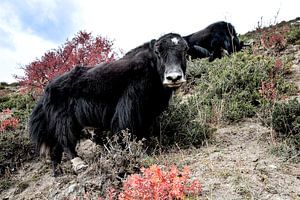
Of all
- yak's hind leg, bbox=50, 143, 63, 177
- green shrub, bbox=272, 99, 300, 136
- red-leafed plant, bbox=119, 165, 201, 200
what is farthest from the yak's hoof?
green shrub, bbox=272, 99, 300, 136

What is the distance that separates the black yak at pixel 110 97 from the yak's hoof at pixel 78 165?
0.05ft

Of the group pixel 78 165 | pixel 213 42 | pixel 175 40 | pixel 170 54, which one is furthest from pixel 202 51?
pixel 78 165

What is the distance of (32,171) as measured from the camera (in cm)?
614

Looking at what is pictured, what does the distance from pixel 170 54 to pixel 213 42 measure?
685 cm

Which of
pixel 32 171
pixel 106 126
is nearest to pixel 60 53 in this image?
pixel 32 171

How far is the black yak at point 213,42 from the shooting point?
11.0 meters

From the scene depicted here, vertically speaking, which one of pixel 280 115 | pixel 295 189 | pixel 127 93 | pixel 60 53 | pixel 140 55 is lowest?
pixel 295 189

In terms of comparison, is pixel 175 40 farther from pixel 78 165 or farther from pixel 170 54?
pixel 78 165

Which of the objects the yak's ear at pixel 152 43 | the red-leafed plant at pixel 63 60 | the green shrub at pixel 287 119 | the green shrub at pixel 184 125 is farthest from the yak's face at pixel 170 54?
the red-leafed plant at pixel 63 60

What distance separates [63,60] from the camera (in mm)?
10648

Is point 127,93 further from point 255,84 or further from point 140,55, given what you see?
point 255,84

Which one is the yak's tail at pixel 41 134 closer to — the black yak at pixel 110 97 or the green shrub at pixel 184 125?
the black yak at pixel 110 97

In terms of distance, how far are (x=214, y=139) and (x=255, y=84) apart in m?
1.83

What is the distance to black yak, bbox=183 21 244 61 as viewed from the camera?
36.0ft
